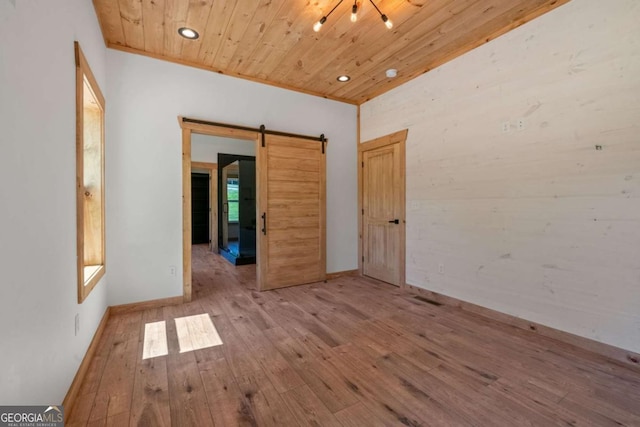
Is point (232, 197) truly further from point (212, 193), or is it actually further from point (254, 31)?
point (254, 31)

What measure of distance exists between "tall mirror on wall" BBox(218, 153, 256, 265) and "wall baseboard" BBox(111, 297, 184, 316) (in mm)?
2264

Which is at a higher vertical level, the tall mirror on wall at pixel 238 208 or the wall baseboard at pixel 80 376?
the tall mirror on wall at pixel 238 208

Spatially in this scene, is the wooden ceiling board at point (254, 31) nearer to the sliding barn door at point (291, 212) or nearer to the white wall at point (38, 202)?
the sliding barn door at point (291, 212)

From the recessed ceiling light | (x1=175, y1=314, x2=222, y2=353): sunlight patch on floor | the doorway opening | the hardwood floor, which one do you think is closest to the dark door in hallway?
the doorway opening

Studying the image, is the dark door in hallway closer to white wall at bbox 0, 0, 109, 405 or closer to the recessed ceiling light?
the recessed ceiling light

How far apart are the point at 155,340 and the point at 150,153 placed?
206cm

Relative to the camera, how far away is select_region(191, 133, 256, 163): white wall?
651cm

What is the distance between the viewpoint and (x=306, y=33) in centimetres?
285

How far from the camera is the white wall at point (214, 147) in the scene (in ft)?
21.4

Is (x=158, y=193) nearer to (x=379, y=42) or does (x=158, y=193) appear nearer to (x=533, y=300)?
(x=379, y=42)

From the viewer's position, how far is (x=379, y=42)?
3.02 metres

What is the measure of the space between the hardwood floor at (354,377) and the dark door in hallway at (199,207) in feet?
20.9

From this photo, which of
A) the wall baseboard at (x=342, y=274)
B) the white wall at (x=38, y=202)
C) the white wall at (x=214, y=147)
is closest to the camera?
the white wall at (x=38, y=202)

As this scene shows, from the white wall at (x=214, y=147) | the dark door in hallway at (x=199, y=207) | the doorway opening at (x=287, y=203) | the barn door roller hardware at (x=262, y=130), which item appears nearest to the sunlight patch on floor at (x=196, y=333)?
the doorway opening at (x=287, y=203)
